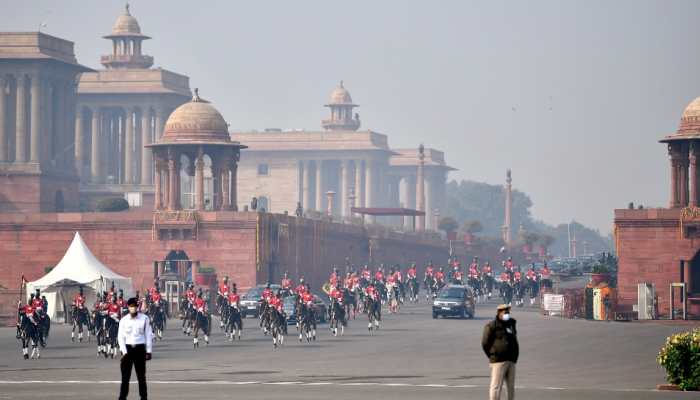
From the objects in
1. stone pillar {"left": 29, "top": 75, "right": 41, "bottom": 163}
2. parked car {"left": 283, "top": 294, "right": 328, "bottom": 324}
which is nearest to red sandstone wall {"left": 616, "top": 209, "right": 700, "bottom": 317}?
parked car {"left": 283, "top": 294, "right": 328, "bottom": 324}

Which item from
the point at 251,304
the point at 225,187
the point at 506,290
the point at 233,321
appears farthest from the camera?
the point at 225,187

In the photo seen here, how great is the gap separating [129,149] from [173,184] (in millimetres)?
51853

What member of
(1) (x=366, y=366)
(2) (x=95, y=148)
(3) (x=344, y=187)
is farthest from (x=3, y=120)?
(1) (x=366, y=366)

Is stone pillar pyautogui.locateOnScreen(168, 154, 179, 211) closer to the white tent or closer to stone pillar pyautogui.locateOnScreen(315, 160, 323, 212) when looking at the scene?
the white tent

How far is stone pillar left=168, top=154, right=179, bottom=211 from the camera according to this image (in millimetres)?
98500

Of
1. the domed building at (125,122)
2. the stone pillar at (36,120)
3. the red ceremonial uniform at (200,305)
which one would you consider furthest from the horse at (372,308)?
the domed building at (125,122)

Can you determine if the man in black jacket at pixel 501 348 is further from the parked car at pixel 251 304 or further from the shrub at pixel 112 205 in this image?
the shrub at pixel 112 205

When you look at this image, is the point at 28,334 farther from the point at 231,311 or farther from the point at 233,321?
the point at 231,311

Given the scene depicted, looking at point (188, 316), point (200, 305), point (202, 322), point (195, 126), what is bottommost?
point (202, 322)

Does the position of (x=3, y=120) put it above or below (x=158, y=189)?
above

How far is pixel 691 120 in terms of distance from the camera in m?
87.3

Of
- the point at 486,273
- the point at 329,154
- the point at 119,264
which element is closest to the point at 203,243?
the point at 119,264

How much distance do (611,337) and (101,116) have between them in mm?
98886

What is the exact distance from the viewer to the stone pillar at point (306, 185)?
195250 mm
